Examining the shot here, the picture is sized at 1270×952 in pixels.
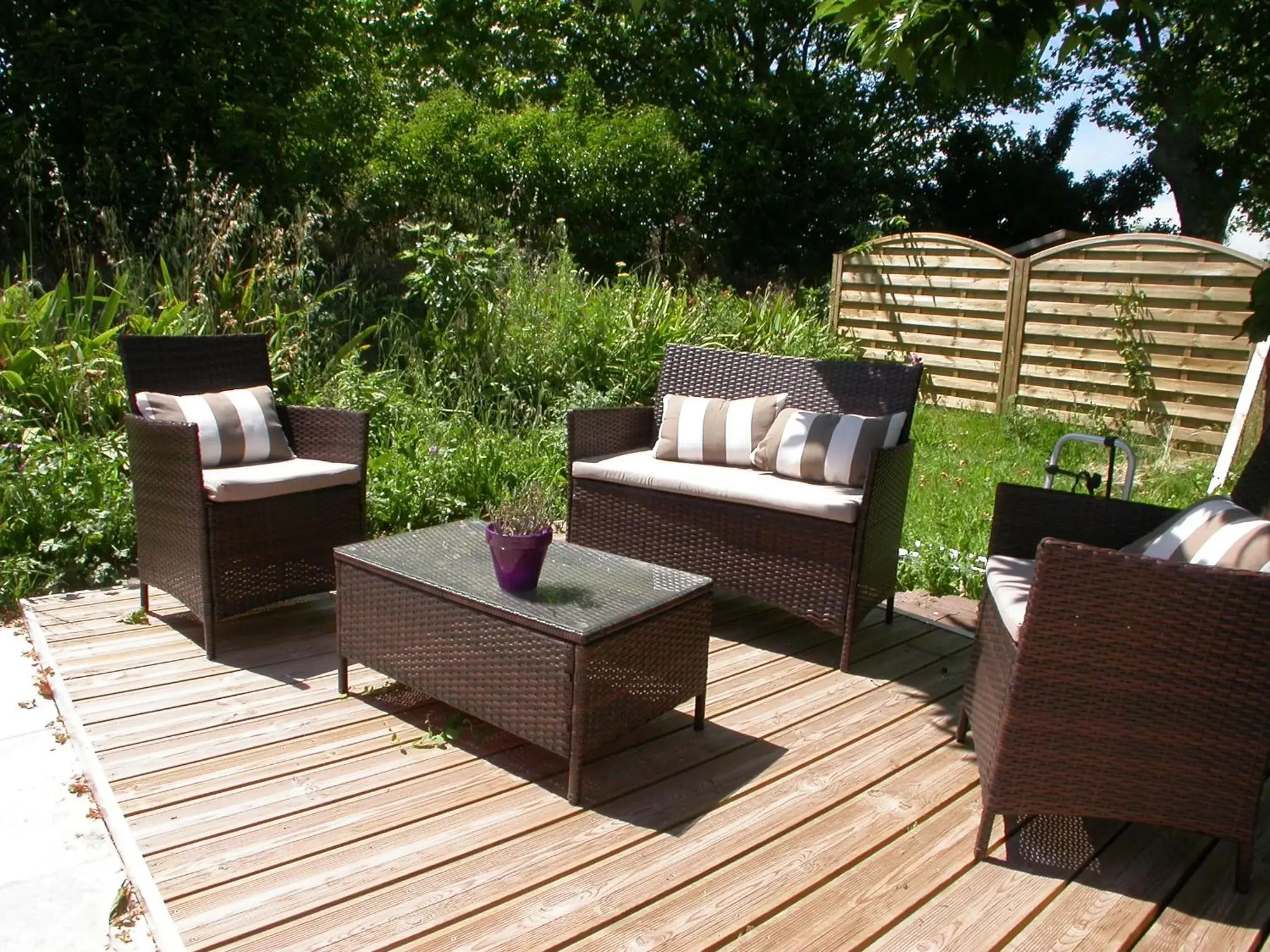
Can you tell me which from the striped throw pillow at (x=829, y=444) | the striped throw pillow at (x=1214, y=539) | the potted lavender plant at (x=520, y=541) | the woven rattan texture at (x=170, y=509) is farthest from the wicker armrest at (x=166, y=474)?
the striped throw pillow at (x=1214, y=539)

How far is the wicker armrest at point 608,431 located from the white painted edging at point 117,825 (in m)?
1.81

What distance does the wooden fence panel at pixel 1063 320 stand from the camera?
642 centimetres

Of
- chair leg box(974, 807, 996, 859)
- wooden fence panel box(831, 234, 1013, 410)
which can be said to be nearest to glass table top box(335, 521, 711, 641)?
chair leg box(974, 807, 996, 859)

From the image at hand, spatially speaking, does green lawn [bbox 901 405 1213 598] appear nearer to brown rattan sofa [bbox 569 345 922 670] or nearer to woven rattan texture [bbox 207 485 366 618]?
brown rattan sofa [bbox 569 345 922 670]

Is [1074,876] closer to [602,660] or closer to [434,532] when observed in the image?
[602,660]

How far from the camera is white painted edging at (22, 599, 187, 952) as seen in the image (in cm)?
182

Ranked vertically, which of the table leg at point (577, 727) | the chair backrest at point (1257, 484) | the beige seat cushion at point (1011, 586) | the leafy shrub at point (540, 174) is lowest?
the table leg at point (577, 727)

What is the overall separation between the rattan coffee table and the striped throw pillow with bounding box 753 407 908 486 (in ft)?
2.95

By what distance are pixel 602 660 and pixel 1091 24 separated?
2886mm

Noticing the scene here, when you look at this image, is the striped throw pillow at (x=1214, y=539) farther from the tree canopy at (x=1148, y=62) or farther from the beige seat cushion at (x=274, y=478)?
the beige seat cushion at (x=274, y=478)

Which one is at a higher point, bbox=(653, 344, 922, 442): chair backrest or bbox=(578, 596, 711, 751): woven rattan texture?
bbox=(653, 344, 922, 442): chair backrest

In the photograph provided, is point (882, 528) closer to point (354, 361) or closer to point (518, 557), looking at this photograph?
point (518, 557)

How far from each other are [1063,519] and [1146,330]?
15.9ft

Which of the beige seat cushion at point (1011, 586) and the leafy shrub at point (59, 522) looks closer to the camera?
the beige seat cushion at point (1011, 586)
